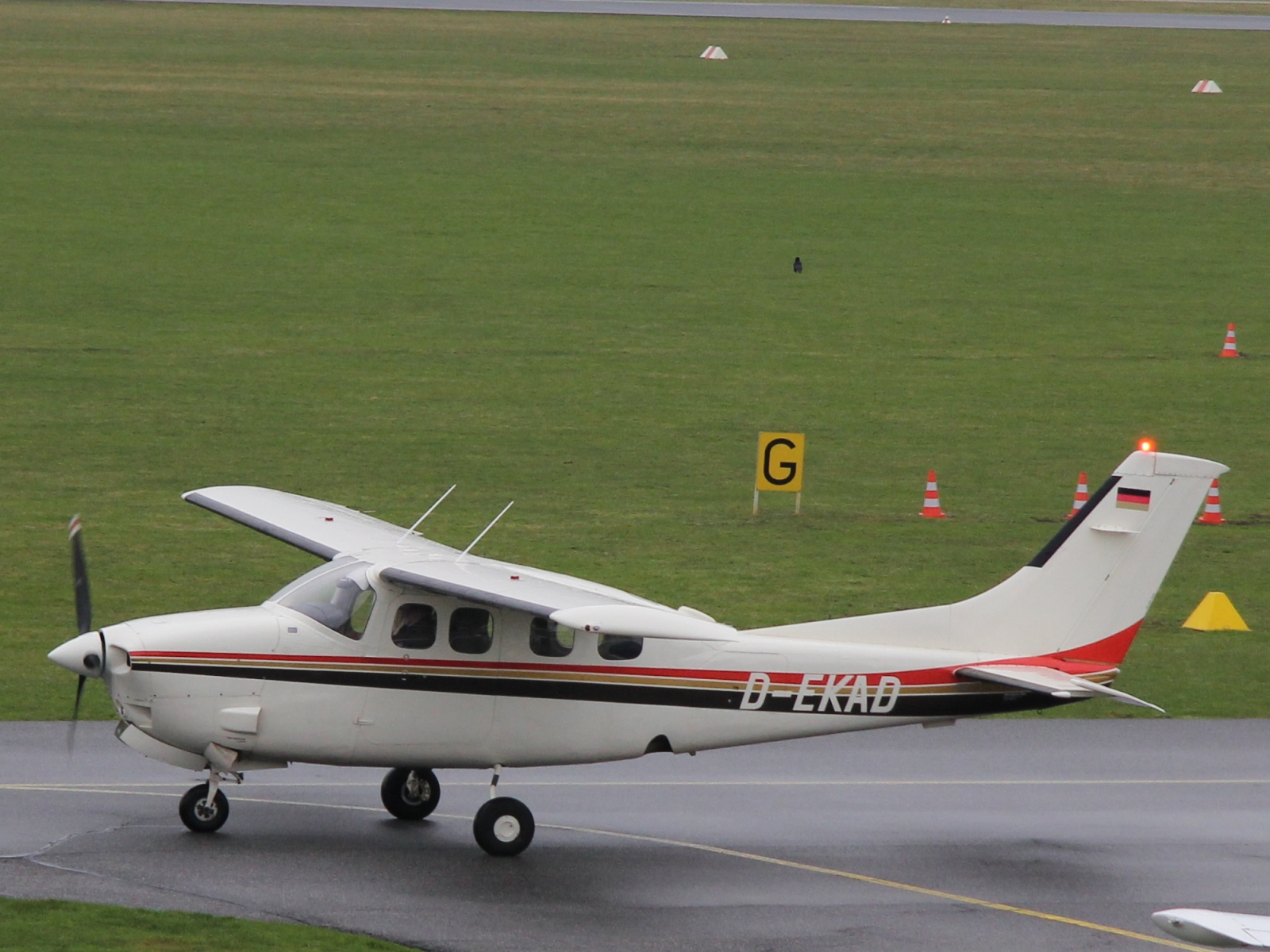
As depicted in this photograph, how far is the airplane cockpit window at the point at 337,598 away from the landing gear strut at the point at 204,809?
1.47 m

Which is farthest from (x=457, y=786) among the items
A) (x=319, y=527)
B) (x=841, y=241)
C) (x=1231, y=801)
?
(x=841, y=241)

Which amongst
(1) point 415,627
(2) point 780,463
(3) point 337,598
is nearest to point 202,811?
(3) point 337,598

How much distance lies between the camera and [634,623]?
503 inches

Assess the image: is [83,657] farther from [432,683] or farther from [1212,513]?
[1212,513]

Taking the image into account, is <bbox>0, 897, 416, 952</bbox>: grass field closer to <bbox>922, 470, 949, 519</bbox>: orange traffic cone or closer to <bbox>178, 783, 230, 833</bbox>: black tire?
<bbox>178, 783, 230, 833</bbox>: black tire

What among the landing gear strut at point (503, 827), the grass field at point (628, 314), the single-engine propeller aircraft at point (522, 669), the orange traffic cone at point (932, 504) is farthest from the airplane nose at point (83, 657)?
the orange traffic cone at point (932, 504)

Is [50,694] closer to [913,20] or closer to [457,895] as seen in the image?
[457,895]

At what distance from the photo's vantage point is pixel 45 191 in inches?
2013

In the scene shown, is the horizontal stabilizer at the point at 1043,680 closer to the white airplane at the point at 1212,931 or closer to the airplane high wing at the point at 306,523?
the airplane high wing at the point at 306,523

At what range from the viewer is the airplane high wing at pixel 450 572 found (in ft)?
42.2

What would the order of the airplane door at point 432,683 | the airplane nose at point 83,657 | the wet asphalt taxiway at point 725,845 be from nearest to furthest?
the wet asphalt taxiway at point 725,845, the airplane nose at point 83,657, the airplane door at point 432,683

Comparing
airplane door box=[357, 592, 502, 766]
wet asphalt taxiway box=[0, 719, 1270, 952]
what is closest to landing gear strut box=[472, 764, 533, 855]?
wet asphalt taxiway box=[0, 719, 1270, 952]

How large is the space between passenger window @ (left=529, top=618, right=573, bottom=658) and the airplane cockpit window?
1.23 meters

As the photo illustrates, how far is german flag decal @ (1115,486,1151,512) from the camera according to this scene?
A: 1534cm
